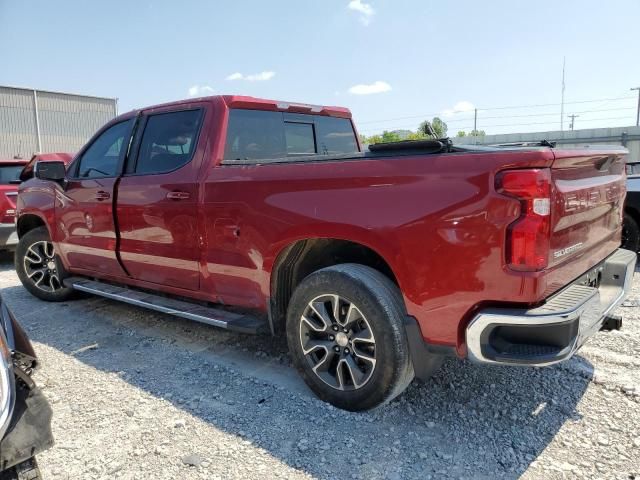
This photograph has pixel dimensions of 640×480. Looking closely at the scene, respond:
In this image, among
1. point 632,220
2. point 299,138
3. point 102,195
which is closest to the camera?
point 299,138

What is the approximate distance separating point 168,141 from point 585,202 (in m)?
3.11

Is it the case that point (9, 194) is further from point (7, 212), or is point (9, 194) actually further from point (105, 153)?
point (105, 153)

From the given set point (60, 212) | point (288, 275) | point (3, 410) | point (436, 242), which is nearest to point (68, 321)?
point (60, 212)

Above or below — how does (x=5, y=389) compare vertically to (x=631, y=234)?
above

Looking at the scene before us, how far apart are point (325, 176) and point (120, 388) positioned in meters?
2.03

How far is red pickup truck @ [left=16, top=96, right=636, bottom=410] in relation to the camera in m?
2.37

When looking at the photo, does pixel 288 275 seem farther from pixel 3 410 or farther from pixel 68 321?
pixel 68 321

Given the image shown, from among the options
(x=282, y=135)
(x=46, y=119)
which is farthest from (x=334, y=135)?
(x=46, y=119)

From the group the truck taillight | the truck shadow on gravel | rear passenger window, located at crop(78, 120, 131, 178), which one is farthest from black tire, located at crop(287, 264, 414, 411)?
rear passenger window, located at crop(78, 120, 131, 178)

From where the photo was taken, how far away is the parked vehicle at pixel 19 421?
184cm

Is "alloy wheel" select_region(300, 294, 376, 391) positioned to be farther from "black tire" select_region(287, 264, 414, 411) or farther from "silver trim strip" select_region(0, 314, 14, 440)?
"silver trim strip" select_region(0, 314, 14, 440)

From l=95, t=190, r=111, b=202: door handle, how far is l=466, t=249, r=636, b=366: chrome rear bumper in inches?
133

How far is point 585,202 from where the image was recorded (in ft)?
8.82

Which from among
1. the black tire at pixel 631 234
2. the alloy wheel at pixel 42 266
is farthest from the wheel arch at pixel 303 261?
the black tire at pixel 631 234
